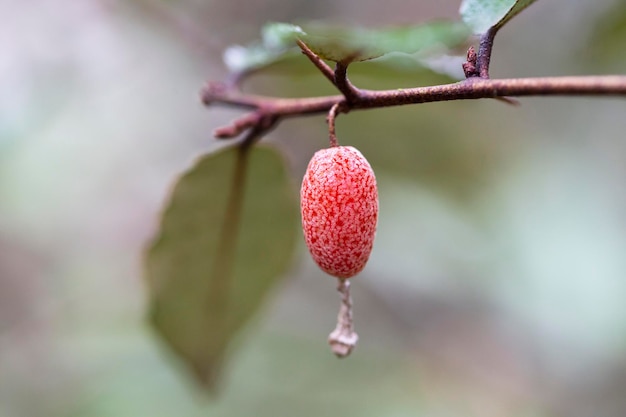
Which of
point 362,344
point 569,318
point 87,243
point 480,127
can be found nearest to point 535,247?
point 569,318

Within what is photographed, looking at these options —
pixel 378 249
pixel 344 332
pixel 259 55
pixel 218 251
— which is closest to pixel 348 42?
pixel 344 332

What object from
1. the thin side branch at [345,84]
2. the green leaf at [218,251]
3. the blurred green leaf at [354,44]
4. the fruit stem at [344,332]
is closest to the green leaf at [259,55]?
the blurred green leaf at [354,44]

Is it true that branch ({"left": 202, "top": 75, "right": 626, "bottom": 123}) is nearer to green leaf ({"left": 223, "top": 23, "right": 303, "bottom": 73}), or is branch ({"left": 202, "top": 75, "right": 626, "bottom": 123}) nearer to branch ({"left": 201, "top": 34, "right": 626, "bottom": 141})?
branch ({"left": 201, "top": 34, "right": 626, "bottom": 141})

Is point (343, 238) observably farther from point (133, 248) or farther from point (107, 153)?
point (107, 153)

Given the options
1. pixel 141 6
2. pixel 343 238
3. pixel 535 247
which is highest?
pixel 343 238

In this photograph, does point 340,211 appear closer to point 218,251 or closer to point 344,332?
point 344,332

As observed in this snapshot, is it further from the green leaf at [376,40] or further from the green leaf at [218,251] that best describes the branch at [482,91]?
the green leaf at [218,251]

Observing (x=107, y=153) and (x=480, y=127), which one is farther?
(x=107, y=153)
